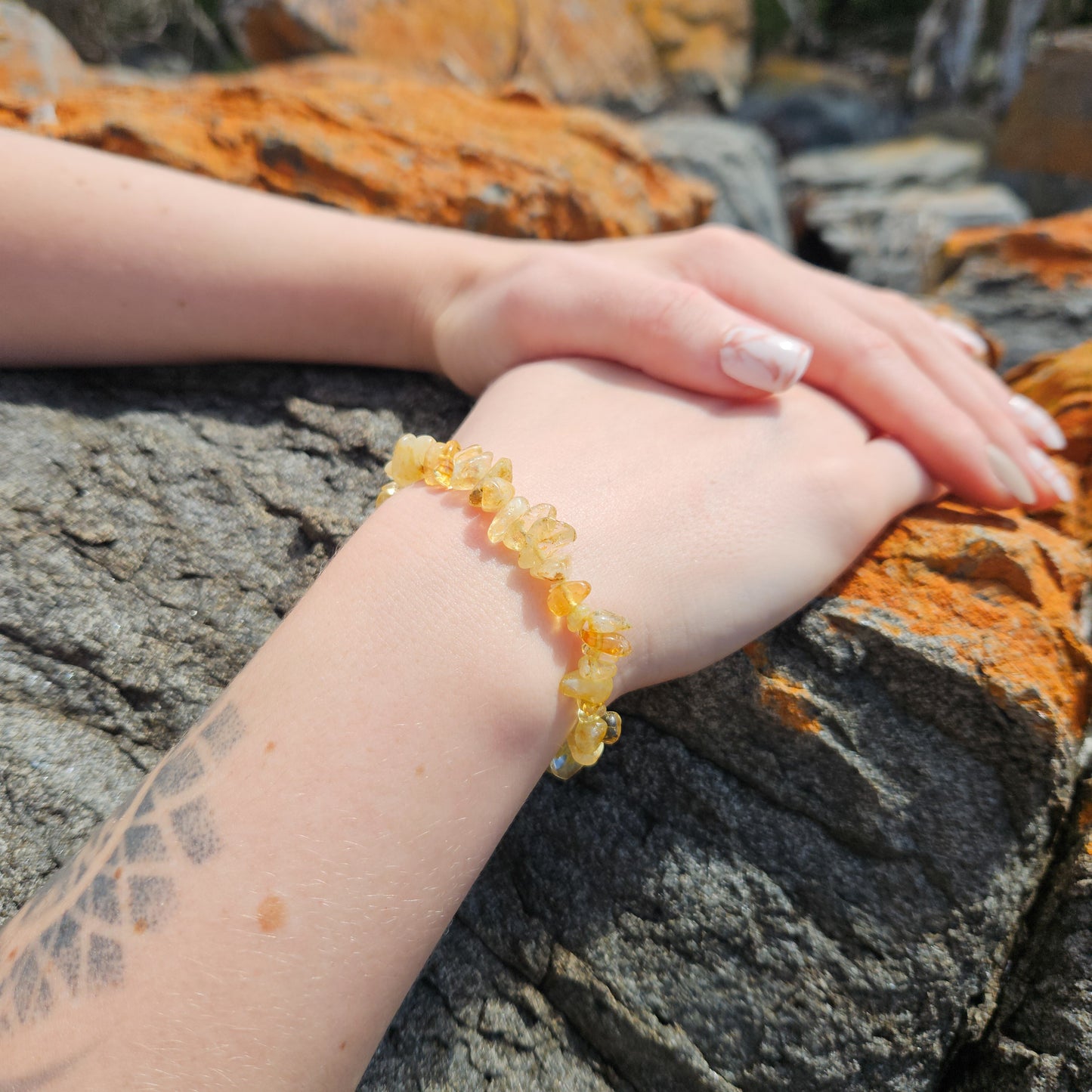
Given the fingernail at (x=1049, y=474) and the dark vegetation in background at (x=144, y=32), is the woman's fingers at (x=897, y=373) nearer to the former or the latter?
the fingernail at (x=1049, y=474)

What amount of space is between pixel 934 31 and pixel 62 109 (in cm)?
1064

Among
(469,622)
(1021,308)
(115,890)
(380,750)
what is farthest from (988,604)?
(1021,308)

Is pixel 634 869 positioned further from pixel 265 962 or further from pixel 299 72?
pixel 299 72

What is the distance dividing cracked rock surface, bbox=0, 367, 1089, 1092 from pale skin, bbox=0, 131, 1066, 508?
0.16 m

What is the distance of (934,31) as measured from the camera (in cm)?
902

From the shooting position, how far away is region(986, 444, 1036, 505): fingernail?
1136 mm

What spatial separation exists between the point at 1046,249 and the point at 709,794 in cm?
215

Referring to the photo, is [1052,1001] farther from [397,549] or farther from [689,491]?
[397,549]

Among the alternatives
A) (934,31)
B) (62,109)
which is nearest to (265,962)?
(62,109)

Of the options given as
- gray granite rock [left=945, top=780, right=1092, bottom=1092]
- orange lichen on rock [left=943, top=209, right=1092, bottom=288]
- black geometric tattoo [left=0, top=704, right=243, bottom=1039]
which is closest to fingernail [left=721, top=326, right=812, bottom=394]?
gray granite rock [left=945, top=780, right=1092, bottom=1092]

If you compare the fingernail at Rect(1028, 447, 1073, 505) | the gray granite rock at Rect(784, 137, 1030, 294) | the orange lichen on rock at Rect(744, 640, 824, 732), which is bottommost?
the orange lichen on rock at Rect(744, 640, 824, 732)

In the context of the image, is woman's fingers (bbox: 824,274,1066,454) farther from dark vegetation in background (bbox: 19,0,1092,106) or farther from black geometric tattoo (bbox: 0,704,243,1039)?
dark vegetation in background (bbox: 19,0,1092,106)

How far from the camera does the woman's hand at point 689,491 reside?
35.7 inches

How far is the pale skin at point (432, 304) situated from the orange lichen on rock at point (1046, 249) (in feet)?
4.24
